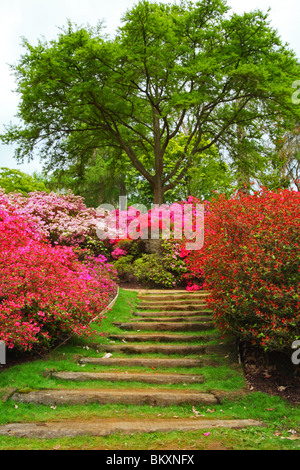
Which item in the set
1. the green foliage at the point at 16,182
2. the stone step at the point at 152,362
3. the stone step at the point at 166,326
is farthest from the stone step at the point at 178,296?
the green foliage at the point at 16,182

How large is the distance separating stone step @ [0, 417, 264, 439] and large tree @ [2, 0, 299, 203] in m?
9.40

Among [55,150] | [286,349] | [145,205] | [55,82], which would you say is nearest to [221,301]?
[286,349]

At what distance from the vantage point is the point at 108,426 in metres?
3.92

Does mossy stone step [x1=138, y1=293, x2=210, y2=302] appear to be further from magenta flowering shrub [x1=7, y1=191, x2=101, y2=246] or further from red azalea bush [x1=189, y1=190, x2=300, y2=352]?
magenta flowering shrub [x1=7, y1=191, x2=101, y2=246]

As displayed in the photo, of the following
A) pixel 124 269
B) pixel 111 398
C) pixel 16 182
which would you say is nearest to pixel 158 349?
pixel 111 398

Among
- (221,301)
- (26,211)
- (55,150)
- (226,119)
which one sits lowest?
(221,301)

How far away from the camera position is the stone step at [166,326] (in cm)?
748

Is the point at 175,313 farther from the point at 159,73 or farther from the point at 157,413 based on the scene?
the point at 159,73

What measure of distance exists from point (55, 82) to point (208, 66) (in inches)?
194

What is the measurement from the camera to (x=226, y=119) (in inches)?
561

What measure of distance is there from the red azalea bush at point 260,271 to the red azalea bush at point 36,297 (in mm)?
2310

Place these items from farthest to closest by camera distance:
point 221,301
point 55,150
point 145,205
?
1. point 145,205
2. point 55,150
3. point 221,301

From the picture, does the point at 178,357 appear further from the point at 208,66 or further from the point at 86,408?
the point at 208,66

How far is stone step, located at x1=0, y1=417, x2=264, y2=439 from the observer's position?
376 cm
